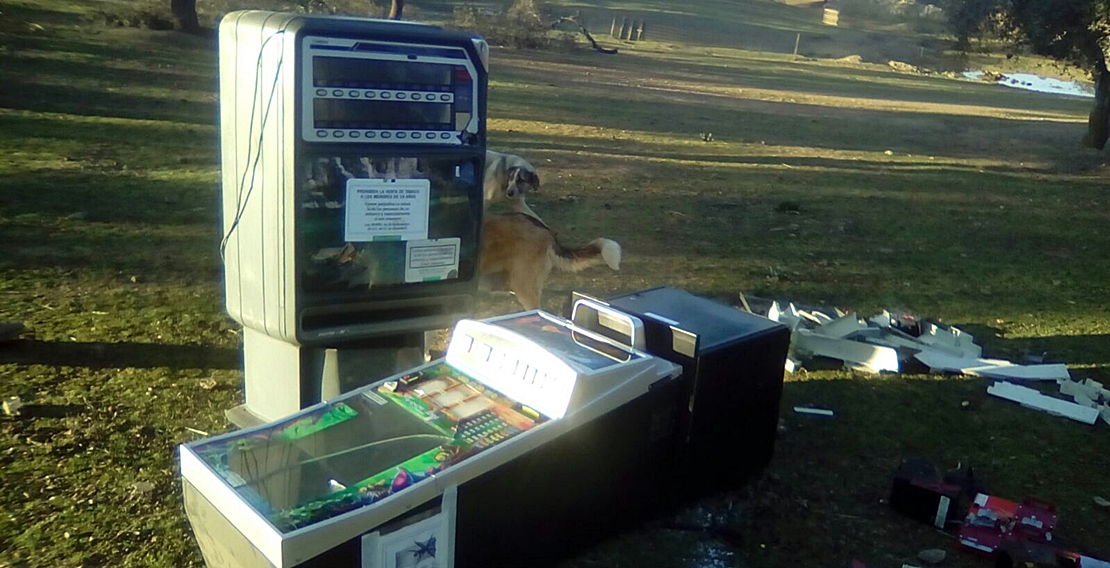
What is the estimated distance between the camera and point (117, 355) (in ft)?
16.0

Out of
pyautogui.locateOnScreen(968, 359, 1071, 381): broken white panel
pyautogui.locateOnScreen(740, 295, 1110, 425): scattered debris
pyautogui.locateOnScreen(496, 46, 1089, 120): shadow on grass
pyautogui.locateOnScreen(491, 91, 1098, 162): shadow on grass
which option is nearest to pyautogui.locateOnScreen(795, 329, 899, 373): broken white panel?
pyautogui.locateOnScreen(740, 295, 1110, 425): scattered debris

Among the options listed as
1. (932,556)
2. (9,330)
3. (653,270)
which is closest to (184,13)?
(653,270)

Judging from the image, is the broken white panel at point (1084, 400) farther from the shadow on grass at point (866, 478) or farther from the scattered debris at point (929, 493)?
the scattered debris at point (929, 493)

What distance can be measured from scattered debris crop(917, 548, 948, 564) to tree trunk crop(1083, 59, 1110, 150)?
52.5 ft

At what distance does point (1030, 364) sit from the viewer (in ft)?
20.2

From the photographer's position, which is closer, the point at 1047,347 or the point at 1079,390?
the point at 1079,390

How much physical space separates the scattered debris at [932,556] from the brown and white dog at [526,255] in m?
2.43

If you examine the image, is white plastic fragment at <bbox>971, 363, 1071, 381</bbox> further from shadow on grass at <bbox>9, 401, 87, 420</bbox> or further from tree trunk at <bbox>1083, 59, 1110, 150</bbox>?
tree trunk at <bbox>1083, 59, 1110, 150</bbox>

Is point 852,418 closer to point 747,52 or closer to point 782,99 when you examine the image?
point 782,99

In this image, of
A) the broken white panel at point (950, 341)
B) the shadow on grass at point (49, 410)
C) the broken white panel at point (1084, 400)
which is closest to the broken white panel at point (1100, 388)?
the broken white panel at point (1084, 400)

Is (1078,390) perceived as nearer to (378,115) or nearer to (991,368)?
(991,368)

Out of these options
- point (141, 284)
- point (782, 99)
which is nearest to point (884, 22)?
point (782, 99)

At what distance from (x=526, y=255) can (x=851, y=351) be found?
228 centimetres

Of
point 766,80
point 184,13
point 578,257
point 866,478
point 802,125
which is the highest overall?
point 184,13
